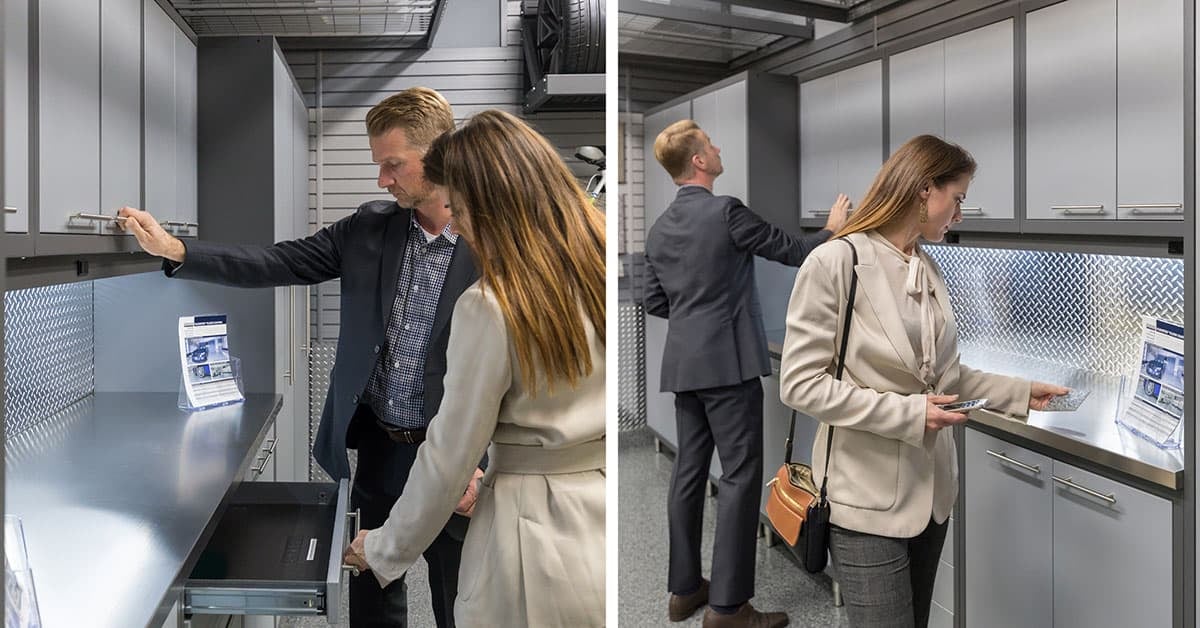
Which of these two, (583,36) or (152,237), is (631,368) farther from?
(152,237)

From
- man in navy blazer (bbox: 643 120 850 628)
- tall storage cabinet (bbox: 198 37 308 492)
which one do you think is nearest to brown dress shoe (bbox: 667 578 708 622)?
man in navy blazer (bbox: 643 120 850 628)

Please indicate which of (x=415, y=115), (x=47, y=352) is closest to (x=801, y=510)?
(x=415, y=115)

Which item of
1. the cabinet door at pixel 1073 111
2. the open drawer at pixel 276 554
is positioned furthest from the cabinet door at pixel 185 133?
the cabinet door at pixel 1073 111

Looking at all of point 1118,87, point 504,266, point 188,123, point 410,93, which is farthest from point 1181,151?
point 188,123

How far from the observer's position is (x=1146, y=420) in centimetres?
69

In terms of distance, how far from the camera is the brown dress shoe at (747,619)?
1.05 metres

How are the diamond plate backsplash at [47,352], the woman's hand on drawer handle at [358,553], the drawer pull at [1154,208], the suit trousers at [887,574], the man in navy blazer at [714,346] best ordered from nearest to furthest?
the drawer pull at [1154,208] → the suit trousers at [887,574] → the man in navy blazer at [714,346] → the woman's hand on drawer handle at [358,553] → the diamond plate backsplash at [47,352]

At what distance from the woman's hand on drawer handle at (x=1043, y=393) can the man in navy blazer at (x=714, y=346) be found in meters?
0.26

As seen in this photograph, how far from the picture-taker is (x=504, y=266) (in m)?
1.01

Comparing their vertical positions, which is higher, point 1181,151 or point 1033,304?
point 1181,151

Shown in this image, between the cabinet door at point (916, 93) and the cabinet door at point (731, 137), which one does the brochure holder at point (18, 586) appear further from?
the cabinet door at point (916, 93)

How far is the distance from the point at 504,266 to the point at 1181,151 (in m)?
0.70

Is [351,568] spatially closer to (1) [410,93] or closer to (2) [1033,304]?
(1) [410,93]

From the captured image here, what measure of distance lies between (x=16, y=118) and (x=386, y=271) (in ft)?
1.49
